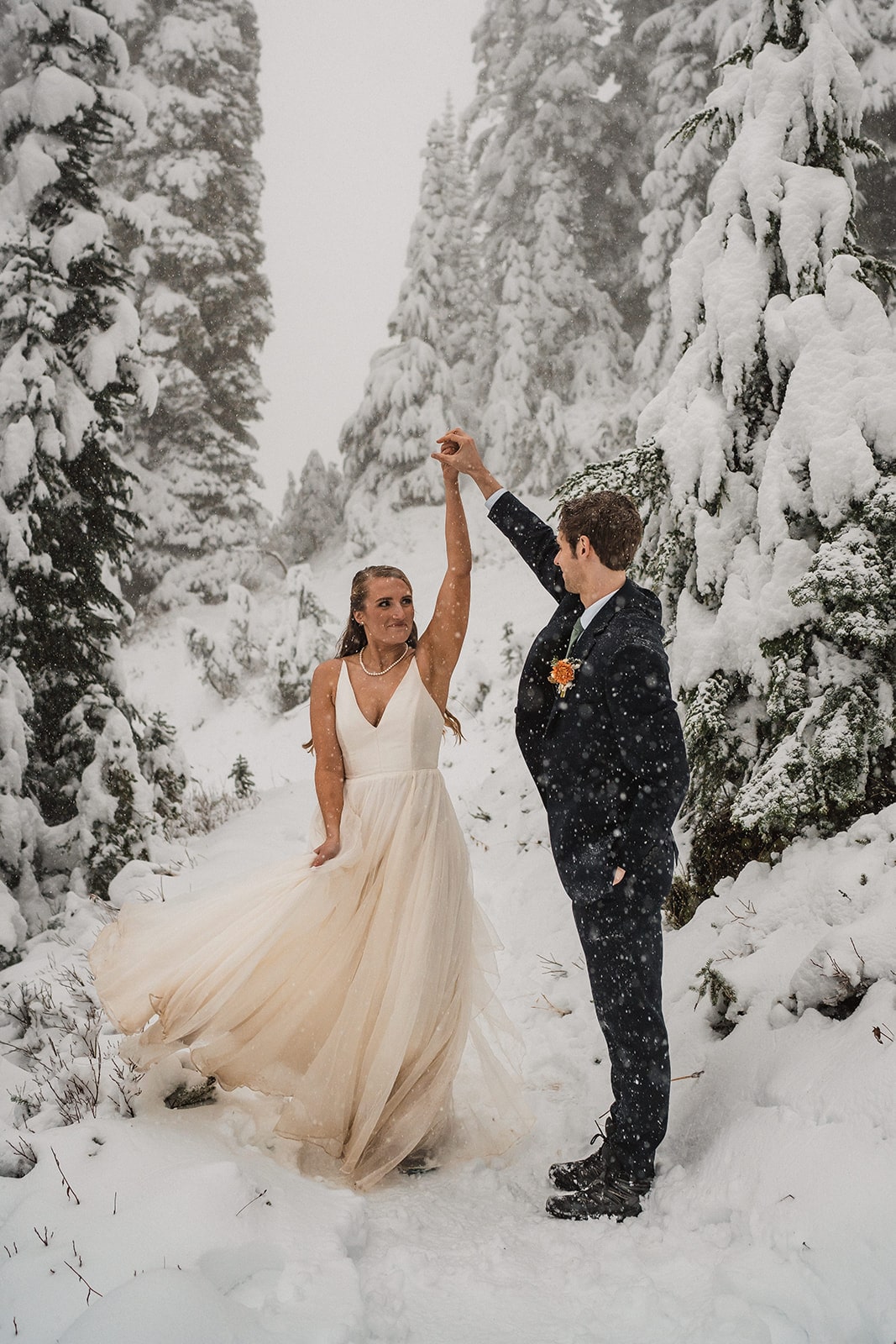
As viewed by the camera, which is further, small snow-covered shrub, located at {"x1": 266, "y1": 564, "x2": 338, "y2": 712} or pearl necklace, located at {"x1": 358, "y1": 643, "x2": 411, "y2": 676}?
small snow-covered shrub, located at {"x1": 266, "y1": 564, "x2": 338, "y2": 712}

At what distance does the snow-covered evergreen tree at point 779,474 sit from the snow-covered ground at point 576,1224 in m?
0.45

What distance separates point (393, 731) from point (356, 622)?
1.88 ft

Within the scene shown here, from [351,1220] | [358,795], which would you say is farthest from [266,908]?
[351,1220]

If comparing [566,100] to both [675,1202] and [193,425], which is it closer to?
[193,425]

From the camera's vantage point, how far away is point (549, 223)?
55.7 feet

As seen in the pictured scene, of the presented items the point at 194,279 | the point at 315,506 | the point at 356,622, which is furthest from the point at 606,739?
the point at 194,279

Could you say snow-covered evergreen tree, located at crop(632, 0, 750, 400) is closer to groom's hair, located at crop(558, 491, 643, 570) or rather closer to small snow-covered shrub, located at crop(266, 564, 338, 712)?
small snow-covered shrub, located at crop(266, 564, 338, 712)

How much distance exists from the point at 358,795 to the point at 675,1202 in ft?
5.92

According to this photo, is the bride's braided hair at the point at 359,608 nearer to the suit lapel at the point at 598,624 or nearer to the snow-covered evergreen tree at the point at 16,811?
the suit lapel at the point at 598,624

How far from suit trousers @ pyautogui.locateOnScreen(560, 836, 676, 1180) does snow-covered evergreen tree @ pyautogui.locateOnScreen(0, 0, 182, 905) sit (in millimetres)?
5104

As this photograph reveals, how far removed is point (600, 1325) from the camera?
202 centimetres

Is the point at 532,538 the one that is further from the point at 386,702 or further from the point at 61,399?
the point at 61,399

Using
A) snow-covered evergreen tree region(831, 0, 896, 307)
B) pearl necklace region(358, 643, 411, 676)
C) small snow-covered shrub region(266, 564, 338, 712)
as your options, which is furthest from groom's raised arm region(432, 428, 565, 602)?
small snow-covered shrub region(266, 564, 338, 712)

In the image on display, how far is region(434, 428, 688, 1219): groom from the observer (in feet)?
7.79
